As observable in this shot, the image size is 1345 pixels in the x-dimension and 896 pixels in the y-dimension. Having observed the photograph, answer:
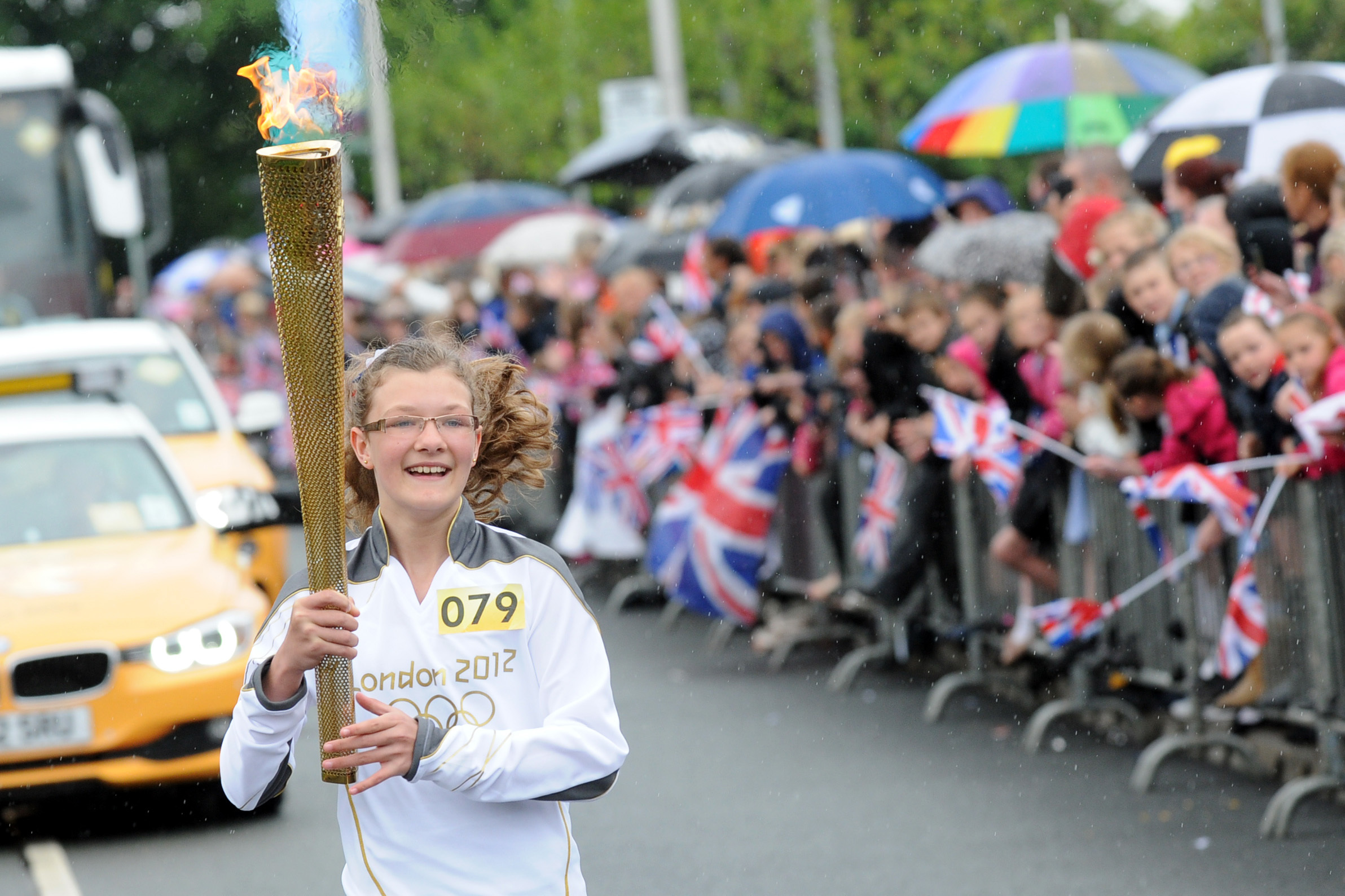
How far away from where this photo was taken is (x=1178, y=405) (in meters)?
7.48

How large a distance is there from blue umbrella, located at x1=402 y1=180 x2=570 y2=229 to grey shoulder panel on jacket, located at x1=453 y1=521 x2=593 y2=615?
1772 cm

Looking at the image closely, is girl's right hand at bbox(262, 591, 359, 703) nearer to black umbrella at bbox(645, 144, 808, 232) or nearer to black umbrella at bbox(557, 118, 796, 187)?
black umbrella at bbox(645, 144, 808, 232)

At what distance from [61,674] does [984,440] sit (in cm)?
391

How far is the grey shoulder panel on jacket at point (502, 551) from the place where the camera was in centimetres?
324

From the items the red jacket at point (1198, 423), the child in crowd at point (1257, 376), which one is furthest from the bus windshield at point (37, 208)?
the child in crowd at point (1257, 376)

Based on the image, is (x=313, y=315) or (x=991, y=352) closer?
(x=313, y=315)

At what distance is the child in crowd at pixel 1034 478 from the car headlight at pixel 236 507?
129 inches

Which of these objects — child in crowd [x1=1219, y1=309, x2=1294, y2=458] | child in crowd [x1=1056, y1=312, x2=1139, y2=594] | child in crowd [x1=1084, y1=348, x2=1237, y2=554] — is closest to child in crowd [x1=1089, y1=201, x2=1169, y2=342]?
child in crowd [x1=1056, y1=312, x2=1139, y2=594]

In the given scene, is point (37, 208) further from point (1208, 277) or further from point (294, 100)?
point (294, 100)

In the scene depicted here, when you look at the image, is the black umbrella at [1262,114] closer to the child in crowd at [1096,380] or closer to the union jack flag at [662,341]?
the child in crowd at [1096,380]

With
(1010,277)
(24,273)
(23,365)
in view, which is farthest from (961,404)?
(24,273)

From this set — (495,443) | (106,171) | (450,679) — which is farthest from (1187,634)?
(106,171)

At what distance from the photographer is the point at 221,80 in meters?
41.8

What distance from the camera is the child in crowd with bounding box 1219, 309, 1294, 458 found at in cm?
690
